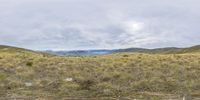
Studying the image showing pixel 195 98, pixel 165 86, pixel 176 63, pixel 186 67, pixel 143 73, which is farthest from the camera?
pixel 176 63

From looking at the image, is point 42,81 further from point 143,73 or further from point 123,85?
point 143,73

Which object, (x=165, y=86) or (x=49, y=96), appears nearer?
(x=49, y=96)

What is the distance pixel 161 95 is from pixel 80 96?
4492 millimetres

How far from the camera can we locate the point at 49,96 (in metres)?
22.6

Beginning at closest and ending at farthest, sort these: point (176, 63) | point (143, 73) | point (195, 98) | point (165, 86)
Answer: point (195, 98), point (165, 86), point (143, 73), point (176, 63)

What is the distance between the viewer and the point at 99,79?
28.2 metres

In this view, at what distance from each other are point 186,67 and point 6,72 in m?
14.0

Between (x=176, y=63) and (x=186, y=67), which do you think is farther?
(x=176, y=63)

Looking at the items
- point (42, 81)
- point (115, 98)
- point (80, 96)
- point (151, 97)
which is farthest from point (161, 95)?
point (42, 81)

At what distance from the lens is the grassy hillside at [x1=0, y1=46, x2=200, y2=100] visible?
23930 mm

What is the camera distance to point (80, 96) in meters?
22.9

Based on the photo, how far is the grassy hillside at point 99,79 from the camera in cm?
2393

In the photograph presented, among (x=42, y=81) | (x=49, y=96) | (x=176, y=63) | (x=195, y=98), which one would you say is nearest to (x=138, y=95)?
(x=195, y=98)

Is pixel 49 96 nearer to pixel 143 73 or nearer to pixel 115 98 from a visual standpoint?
pixel 115 98
